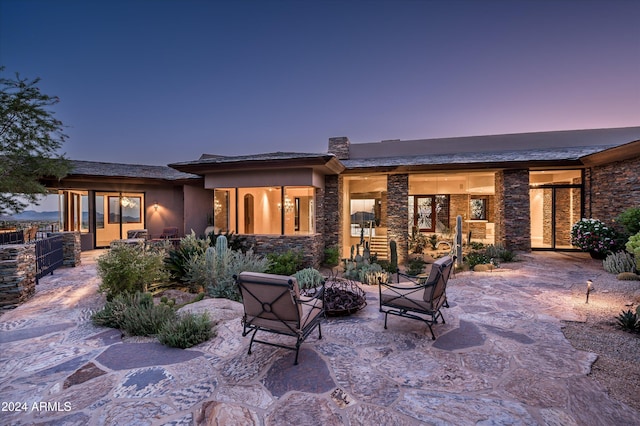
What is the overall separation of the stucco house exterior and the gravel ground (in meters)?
5.12

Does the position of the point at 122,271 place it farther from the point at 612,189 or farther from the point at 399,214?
the point at 612,189

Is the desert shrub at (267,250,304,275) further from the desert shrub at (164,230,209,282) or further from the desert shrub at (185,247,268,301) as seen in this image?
the desert shrub at (164,230,209,282)

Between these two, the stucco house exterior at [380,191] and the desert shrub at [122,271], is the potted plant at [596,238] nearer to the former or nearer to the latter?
the stucco house exterior at [380,191]

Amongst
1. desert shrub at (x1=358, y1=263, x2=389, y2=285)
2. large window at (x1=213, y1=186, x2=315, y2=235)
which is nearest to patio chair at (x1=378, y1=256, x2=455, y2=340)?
desert shrub at (x1=358, y1=263, x2=389, y2=285)

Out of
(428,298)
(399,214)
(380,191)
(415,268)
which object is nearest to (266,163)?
(399,214)

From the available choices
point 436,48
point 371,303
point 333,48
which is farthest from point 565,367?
point 333,48

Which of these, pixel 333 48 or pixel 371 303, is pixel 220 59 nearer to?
pixel 333 48

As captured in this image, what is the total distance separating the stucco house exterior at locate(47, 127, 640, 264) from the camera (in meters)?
10.2

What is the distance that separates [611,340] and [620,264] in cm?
548

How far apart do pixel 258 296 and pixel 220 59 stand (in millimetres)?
13299

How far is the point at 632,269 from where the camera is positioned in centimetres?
702

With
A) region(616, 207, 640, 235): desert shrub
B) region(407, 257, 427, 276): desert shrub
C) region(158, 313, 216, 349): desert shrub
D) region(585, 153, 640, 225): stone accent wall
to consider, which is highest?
region(585, 153, 640, 225): stone accent wall

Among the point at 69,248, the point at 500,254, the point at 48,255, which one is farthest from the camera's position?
the point at 500,254

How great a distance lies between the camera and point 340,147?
46.7 ft
